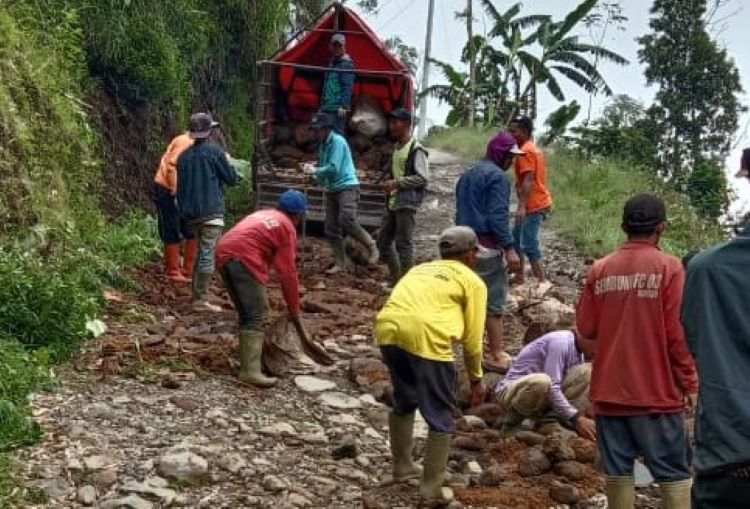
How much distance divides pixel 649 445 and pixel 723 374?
1413mm

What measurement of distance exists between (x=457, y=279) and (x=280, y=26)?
11577 millimetres

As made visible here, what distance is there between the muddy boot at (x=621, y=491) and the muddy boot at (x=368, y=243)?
17.6 ft

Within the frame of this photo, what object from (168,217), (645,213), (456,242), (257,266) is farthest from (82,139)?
(645,213)

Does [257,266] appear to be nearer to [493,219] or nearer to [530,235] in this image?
[493,219]

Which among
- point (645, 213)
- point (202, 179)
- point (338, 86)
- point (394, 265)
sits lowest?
point (394, 265)

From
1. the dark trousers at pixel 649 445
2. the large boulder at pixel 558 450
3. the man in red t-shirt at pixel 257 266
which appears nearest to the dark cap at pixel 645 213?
the dark trousers at pixel 649 445

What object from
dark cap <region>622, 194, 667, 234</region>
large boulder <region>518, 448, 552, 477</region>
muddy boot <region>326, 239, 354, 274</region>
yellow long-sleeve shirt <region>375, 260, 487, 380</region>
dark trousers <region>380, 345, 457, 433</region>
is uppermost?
dark cap <region>622, 194, 667, 234</region>

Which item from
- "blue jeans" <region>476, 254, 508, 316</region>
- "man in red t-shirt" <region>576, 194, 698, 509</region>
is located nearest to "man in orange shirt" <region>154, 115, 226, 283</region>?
"blue jeans" <region>476, 254, 508, 316</region>

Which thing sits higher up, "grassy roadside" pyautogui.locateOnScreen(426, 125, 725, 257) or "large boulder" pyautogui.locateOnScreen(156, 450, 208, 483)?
"grassy roadside" pyautogui.locateOnScreen(426, 125, 725, 257)

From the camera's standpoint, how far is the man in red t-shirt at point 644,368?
396cm

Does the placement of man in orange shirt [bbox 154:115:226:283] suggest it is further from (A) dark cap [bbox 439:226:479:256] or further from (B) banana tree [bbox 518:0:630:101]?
(B) banana tree [bbox 518:0:630:101]

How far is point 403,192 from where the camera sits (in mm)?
8523

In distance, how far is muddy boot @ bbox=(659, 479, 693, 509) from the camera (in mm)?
3977

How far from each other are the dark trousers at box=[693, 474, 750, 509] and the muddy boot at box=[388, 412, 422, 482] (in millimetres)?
2397
